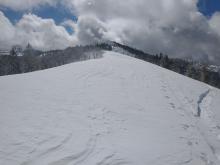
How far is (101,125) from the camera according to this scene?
10.9 metres

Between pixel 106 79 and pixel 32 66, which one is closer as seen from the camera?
pixel 106 79

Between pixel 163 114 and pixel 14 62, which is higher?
pixel 14 62

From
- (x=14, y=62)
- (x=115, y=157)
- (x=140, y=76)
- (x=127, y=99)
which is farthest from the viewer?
(x=14, y=62)

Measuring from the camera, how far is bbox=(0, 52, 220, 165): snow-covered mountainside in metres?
8.36

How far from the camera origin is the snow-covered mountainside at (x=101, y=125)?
8359 mm

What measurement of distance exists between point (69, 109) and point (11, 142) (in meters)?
4.48

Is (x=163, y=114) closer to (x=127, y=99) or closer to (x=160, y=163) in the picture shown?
(x=127, y=99)

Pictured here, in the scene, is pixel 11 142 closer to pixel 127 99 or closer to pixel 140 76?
pixel 127 99

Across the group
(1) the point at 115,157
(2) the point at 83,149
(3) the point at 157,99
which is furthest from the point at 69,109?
(3) the point at 157,99

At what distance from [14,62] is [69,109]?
262 ft

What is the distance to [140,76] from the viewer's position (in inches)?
933

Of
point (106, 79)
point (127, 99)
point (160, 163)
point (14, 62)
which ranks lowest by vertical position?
point (160, 163)

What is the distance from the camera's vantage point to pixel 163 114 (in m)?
14.0

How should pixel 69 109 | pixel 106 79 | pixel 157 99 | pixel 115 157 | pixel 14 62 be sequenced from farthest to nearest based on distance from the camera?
pixel 14 62, pixel 106 79, pixel 157 99, pixel 69 109, pixel 115 157
